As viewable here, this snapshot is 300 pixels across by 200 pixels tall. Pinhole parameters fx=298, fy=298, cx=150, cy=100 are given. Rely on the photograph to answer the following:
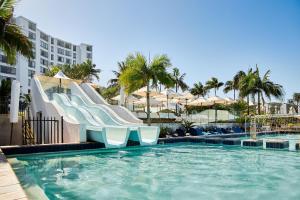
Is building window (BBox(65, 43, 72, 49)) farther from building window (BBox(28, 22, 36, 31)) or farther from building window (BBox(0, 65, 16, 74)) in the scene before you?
building window (BBox(0, 65, 16, 74))

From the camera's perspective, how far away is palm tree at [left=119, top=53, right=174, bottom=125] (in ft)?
63.0

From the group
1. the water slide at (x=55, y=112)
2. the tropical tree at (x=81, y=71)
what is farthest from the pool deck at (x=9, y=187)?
the tropical tree at (x=81, y=71)

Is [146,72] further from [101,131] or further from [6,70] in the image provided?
[6,70]

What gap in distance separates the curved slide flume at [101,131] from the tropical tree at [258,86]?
25.8 m

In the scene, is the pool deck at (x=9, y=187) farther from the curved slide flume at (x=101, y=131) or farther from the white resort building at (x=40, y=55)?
the white resort building at (x=40, y=55)

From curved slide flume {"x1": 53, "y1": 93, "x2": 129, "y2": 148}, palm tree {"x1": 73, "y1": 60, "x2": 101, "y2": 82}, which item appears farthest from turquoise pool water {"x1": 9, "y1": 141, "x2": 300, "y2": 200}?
palm tree {"x1": 73, "y1": 60, "x2": 101, "y2": 82}

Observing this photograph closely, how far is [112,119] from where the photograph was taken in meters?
17.1

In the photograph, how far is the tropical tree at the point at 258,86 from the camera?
123 feet

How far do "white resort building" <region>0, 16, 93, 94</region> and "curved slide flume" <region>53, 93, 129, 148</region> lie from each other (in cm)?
4042

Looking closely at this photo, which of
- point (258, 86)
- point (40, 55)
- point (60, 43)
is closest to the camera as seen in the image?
point (258, 86)

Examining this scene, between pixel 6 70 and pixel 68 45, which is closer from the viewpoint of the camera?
pixel 6 70

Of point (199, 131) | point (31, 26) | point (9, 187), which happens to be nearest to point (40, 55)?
point (31, 26)

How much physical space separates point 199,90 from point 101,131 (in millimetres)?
43851

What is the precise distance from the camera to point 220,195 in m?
6.53
